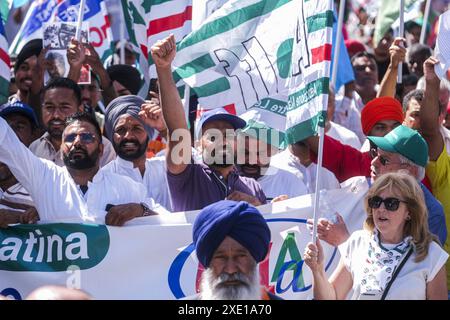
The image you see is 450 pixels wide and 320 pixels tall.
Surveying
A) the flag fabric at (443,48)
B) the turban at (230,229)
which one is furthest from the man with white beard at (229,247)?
the flag fabric at (443,48)

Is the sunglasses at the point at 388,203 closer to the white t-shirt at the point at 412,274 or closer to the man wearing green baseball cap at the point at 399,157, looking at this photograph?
the white t-shirt at the point at 412,274

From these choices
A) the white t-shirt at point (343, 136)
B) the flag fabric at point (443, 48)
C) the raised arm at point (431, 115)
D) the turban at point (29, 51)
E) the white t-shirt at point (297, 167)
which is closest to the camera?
the raised arm at point (431, 115)

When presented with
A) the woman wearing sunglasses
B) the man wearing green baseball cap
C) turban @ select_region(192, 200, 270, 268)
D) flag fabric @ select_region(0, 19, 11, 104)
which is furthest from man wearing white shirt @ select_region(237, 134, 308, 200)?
turban @ select_region(192, 200, 270, 268)

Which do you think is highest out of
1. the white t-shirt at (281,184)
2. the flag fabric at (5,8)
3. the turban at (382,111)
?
the flag fabric at (5,8)

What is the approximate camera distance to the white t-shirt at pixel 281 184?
7488mm

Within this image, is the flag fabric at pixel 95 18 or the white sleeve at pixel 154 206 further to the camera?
the flag fabric at pixel 95 18

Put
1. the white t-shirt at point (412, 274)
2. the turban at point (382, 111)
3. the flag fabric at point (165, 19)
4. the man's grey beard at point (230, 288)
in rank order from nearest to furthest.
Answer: the man's grey beard at point (230, 288), the white t-shirt at point (412, 274), the turban at point (382, 111), the flag fabric at point (165, 19)

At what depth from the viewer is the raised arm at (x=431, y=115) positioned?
6.96 m

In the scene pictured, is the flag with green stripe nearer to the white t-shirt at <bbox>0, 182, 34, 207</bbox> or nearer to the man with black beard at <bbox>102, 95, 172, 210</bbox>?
the man with black beard at <bbox>102, 95, 172, 210</bbox>

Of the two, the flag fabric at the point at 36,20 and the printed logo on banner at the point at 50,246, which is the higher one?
the flag fabric at the point at 36,20

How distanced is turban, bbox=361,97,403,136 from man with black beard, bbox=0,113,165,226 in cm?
159

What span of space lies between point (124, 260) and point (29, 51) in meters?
3.75
